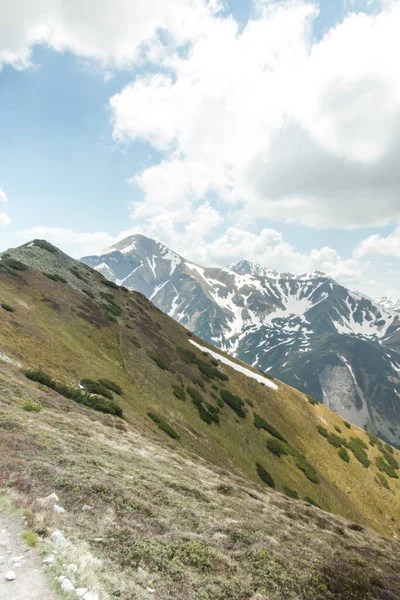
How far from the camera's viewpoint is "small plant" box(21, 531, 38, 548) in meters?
6.88

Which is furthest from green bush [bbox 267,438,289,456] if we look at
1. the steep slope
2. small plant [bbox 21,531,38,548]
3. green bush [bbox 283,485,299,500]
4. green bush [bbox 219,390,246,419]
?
small plant [bbox 21,531,38,548]

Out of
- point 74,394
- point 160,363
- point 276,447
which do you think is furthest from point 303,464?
point 74,394

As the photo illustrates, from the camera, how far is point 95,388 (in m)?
29.3

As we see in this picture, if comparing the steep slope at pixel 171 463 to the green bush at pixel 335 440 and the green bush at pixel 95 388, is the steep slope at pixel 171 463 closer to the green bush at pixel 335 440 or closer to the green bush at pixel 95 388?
the green bush at pixel 335 440

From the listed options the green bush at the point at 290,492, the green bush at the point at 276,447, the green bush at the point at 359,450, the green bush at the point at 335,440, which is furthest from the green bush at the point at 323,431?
the green bush at the point at 290,492

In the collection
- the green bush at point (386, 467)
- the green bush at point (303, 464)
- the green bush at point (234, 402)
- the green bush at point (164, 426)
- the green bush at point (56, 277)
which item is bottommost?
the green bush at point (164, 426)

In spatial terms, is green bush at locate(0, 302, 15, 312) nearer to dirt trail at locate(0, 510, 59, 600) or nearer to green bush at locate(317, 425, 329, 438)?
dirt trail at locate(0, 510, 59, 600)

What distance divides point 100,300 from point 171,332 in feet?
55.4

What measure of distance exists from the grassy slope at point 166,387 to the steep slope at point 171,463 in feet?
0.84

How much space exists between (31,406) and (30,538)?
12721 millimetres

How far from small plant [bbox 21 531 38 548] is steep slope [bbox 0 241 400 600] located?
21.0 inches

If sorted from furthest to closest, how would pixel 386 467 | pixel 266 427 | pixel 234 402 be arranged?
pixel 386 467, pixel 234 402, pixel 266 427

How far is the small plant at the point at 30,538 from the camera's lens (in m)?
6.88

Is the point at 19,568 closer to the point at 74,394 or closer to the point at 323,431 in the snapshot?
the point at 74,394
